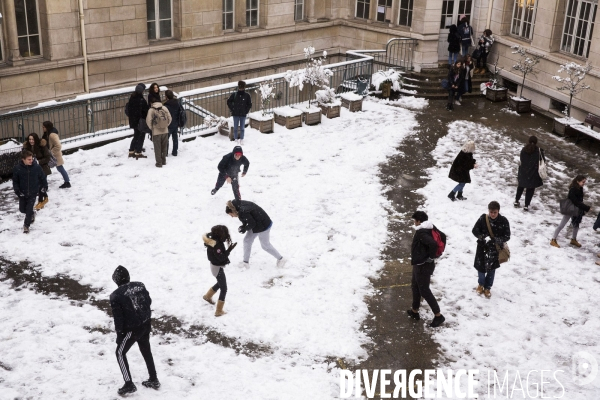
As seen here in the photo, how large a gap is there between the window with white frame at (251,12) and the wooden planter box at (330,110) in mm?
5140

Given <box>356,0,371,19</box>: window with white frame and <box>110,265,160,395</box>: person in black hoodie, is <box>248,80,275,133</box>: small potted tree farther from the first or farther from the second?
<box>110,265,160,395</box>: person in black hoodie

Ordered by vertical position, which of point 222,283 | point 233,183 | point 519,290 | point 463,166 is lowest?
point 519,290

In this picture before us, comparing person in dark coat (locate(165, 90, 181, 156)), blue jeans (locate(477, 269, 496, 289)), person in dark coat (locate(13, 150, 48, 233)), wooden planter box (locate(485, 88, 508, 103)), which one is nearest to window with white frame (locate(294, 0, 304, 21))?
wooden planter box (locate(485, 88, 508, 103))

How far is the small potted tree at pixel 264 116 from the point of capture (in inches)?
774

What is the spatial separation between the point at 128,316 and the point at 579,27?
57.8 feet

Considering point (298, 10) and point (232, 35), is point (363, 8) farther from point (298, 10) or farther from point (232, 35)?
point (232, 35)

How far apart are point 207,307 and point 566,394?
5.55 m

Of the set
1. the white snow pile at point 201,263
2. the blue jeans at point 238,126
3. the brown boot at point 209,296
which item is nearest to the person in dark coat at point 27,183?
the white snow pile at point 201,263

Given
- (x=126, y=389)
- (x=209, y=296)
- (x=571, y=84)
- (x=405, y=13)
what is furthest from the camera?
(x=405, y=13)

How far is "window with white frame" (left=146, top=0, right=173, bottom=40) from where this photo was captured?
72.1ft

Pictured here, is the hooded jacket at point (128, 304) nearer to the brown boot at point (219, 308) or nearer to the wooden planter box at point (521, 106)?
the brown boot at point (219, 308)

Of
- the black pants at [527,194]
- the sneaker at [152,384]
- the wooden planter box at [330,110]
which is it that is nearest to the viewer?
the sneaker at [152,384]

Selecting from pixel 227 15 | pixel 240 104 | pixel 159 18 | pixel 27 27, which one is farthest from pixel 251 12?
pixel 27 27

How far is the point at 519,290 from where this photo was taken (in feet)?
42.6
